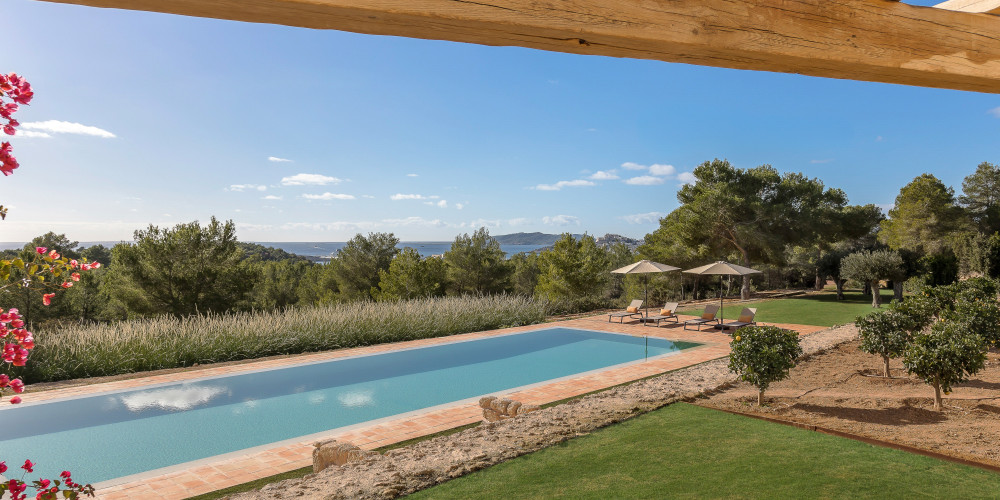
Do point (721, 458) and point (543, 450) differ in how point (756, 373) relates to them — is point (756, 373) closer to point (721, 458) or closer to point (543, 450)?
point (721, 458)

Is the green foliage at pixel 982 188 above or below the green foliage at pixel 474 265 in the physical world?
above

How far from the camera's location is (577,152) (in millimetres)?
38781

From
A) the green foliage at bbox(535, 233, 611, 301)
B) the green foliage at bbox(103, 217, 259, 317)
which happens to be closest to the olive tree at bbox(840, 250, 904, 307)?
the green foliage at bbox(535, 233, 611, 301)

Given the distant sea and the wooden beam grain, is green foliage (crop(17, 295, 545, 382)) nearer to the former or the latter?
the distant sea

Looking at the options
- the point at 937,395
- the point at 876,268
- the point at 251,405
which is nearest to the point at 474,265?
the point at 876,268

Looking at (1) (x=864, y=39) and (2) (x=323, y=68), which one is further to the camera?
(2) (x=323, y=68)

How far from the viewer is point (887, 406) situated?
19.8 ft

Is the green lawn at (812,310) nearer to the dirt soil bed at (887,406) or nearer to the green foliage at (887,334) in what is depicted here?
the dirt soil bed at (887,406)

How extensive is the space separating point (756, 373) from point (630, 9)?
581 cm

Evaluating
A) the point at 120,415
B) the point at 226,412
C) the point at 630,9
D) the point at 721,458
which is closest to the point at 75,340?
the point at 120,415

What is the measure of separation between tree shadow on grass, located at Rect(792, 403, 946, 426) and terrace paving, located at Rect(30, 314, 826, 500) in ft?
9.53

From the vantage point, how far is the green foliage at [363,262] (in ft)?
87.1

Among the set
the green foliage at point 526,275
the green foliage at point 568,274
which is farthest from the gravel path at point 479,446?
the green foliage at point 526,275

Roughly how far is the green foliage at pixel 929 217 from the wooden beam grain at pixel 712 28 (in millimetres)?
33470
